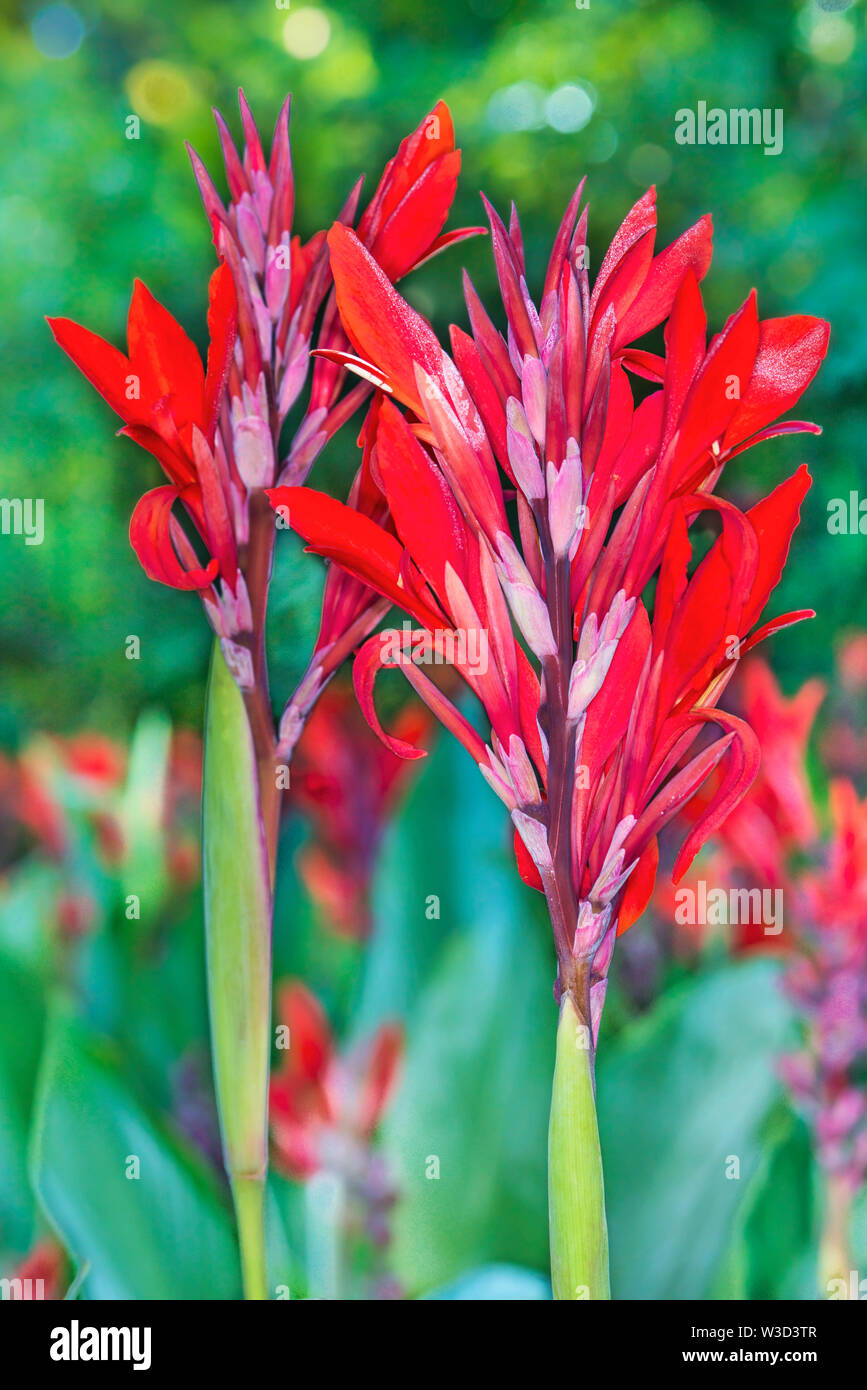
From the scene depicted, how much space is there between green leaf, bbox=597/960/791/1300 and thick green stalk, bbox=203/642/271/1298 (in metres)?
0.30

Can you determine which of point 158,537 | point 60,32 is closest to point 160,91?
point 60,32

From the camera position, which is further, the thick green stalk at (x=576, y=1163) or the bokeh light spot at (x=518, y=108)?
the bokeh light spot at (x=518, y=108)

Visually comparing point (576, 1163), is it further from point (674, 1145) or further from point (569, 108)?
point (569, 108)

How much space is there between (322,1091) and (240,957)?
0.48 feet

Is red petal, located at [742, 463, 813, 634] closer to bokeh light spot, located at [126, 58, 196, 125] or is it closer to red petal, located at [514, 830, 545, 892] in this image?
red petal, located at [514, 830, 545, 892]

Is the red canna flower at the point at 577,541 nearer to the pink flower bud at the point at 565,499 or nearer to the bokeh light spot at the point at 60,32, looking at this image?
the pink flower bud at the point at 565,499

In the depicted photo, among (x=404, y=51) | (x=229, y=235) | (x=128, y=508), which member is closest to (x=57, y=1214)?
(x=128, y=508)

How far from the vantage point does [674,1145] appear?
91 centimetres

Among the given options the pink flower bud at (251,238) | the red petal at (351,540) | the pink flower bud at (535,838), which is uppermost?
the pink flower bud at (251,238)

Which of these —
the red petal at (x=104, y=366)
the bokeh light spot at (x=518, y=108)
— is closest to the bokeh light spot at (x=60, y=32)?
the red petal at (x=104, y=366)

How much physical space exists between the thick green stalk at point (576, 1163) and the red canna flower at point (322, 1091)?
0.17 metres

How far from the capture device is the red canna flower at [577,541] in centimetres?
79

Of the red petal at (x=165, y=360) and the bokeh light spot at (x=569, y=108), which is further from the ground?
the bokeh light spot at (x=569, y=108)

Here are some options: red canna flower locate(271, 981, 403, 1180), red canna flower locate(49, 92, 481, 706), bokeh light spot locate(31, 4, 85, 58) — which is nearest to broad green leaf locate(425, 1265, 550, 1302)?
red canna flower locate(271, 981, 403, 1180)
